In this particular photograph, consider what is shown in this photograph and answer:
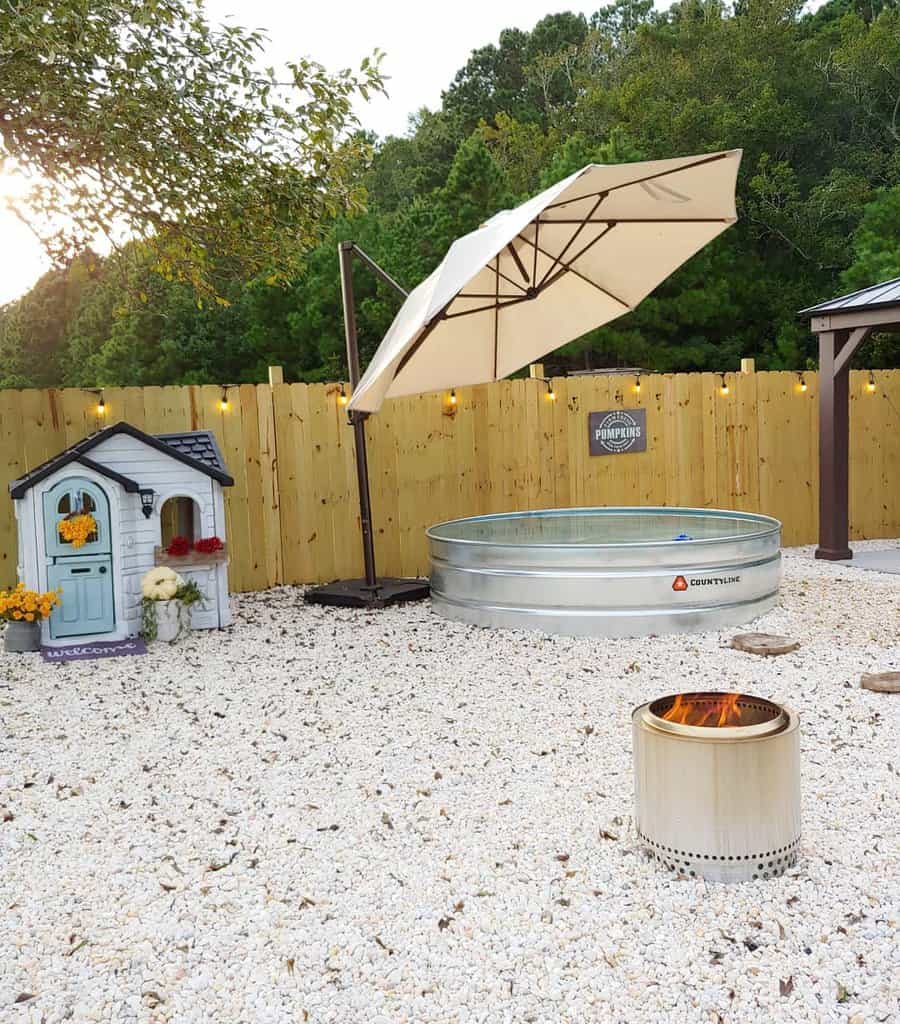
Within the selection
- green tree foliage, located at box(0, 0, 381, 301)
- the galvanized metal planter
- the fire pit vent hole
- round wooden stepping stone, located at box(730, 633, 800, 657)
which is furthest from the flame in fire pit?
green tree foliage, located at box(0, 0, 381, 301)

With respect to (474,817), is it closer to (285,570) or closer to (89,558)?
(89,558)

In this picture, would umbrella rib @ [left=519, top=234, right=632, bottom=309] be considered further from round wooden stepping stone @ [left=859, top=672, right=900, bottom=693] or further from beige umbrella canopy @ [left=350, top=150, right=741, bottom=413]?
round wooden stepping stone @ [left=859, top=672, right=900, bottom=693]

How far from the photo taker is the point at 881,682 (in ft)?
15.3

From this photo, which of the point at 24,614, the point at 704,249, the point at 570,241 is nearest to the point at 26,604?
the point at 24,614

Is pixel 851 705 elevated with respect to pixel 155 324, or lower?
lower

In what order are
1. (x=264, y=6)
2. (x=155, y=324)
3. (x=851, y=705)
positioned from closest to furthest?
(x=851, y=705), (x=264, y=6), (x=155, y=324)

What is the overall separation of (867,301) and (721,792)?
6942mm

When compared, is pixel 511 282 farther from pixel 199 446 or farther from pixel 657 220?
pixel 199 446

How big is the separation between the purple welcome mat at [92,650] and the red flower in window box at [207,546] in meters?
0.74

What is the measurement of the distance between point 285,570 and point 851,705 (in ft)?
16.1

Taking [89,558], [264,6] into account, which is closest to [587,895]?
[89,558]

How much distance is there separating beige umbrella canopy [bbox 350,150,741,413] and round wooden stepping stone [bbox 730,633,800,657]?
2370 millimetres

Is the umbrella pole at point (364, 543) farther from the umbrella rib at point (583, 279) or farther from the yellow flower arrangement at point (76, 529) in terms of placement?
the yellow flower arrangement at point (76, 529)

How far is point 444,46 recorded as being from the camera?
34875 millimetres
